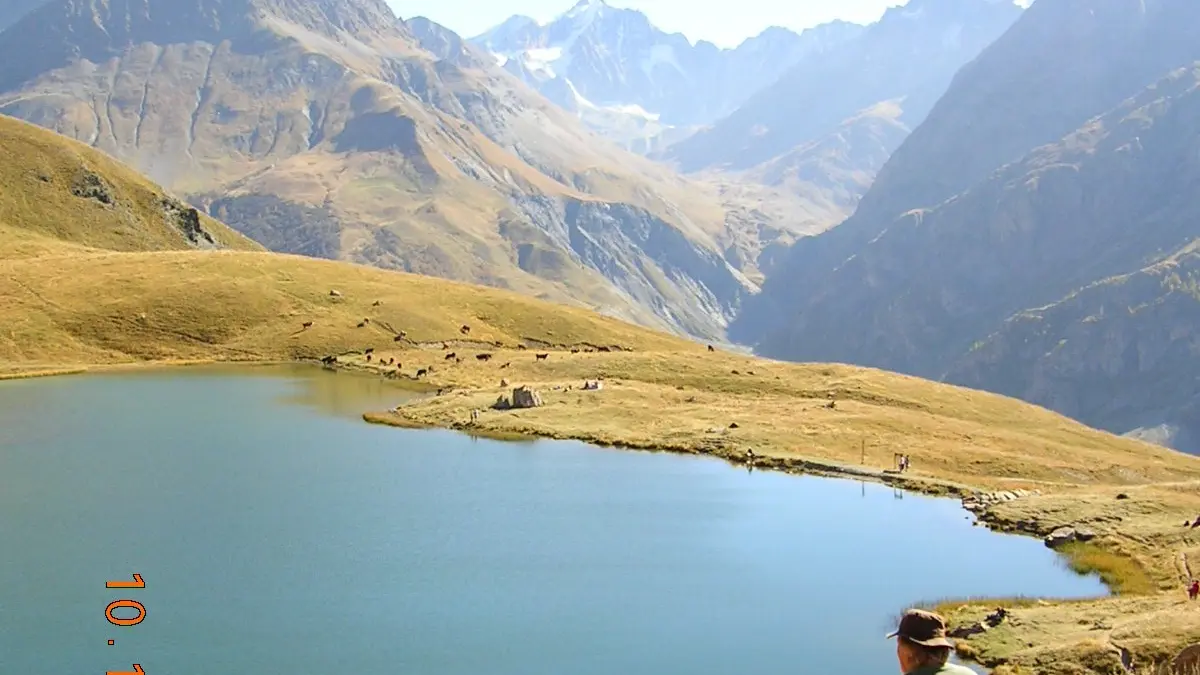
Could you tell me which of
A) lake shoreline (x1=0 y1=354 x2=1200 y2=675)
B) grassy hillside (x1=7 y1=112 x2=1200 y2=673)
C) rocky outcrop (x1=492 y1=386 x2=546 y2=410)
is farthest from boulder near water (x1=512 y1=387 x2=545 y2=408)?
lake shoreline (x1=0 y1=354 x2=1200 y2=675)

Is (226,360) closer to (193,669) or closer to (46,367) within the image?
(46,367)

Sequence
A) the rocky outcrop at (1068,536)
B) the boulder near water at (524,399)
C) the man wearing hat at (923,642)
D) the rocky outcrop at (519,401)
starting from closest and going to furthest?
the man wearing hat at (923,642) → the rocky outcrop at (1068,536) → the rocky outcrop at (519,401) → the boulder near water at (524,399)

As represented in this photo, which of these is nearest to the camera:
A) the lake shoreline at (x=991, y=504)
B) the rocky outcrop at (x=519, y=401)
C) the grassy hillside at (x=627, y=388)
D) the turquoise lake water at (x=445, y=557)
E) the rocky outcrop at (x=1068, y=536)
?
the turquoise lake water at (x=445, y=557)

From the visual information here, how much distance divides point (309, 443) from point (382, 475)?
13354mm

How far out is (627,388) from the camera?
108562mm

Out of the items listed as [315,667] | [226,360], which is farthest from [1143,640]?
[226,360]

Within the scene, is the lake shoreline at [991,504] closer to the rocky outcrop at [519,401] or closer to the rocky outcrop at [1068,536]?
the rocky outcrop at [1068,536]

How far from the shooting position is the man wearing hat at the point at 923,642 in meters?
15.1

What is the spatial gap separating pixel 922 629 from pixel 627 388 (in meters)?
93.3

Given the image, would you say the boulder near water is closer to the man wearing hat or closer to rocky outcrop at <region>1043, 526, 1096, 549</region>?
rocky outcrop at <region>1043, 526, 1096, 549</region>

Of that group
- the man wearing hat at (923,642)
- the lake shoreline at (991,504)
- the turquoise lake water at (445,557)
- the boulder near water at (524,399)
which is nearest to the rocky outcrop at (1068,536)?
the lake shoreline at (991,504)

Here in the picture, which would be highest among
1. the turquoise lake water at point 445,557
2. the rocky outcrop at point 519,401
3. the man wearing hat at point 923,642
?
the rocky outcrop at point 519,401

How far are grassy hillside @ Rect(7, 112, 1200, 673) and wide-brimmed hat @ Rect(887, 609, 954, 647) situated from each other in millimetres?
25779

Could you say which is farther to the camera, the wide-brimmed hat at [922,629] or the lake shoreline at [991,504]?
the lake shoreline at [991,504]
